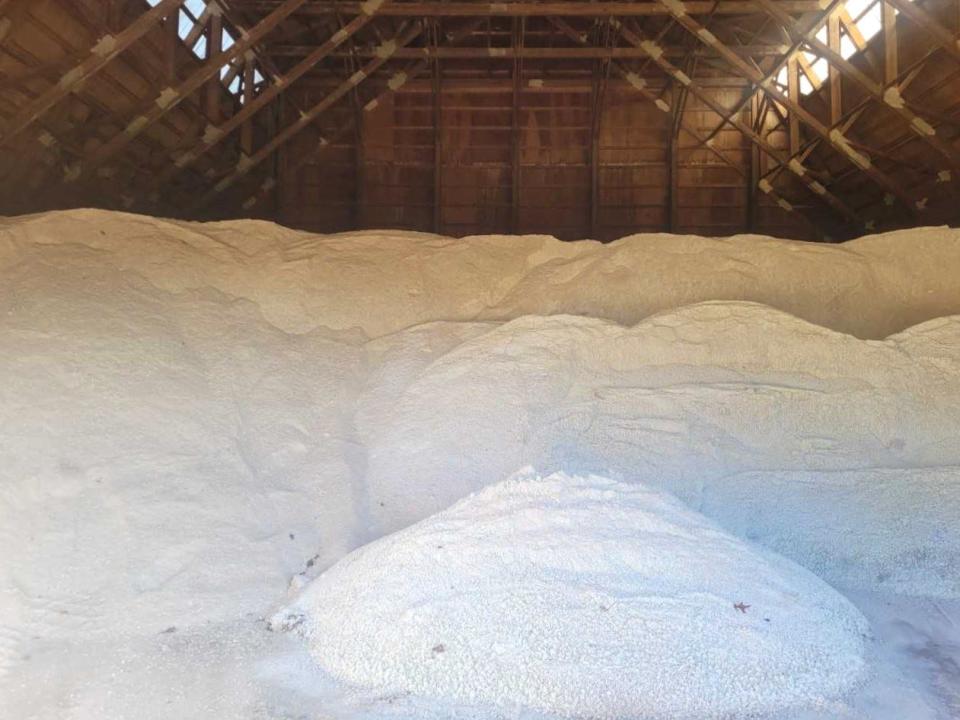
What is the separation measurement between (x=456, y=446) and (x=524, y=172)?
11.3 m

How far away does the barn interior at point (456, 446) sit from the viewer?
2.86 metres

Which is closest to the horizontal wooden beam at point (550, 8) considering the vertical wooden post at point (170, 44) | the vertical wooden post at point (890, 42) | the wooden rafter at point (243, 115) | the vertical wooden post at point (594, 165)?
the wooden rafter at point (243, 115)

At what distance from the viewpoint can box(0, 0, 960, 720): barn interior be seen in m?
2.86

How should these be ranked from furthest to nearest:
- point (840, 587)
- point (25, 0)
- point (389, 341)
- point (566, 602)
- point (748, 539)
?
1. point (25, 0)
2. point (389, 341)
3. point (748, 539)
4. point (840, 587)
5. point (566, 602)

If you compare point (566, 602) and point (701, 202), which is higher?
point (701, 202)

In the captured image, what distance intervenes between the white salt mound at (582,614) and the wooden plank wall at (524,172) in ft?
39.3

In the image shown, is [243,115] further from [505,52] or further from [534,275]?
[534,275]

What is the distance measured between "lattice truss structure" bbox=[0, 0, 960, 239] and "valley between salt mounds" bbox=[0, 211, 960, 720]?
134 inches

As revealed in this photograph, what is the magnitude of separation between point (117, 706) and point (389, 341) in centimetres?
386

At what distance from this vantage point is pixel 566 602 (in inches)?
119

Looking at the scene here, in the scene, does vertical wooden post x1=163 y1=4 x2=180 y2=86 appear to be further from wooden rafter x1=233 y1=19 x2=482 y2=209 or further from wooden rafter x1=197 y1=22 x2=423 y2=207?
wooden rafter x1=233 y1=19 x2=482 y2=209

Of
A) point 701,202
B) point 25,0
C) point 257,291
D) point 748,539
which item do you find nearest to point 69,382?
point 257,291

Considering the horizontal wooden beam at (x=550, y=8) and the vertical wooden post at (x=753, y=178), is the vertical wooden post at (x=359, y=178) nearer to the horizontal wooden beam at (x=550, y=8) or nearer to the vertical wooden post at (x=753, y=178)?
the horizontal wooden beam at (x=550, y=8)

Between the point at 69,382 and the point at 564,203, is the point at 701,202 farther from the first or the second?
the point at 69,382
